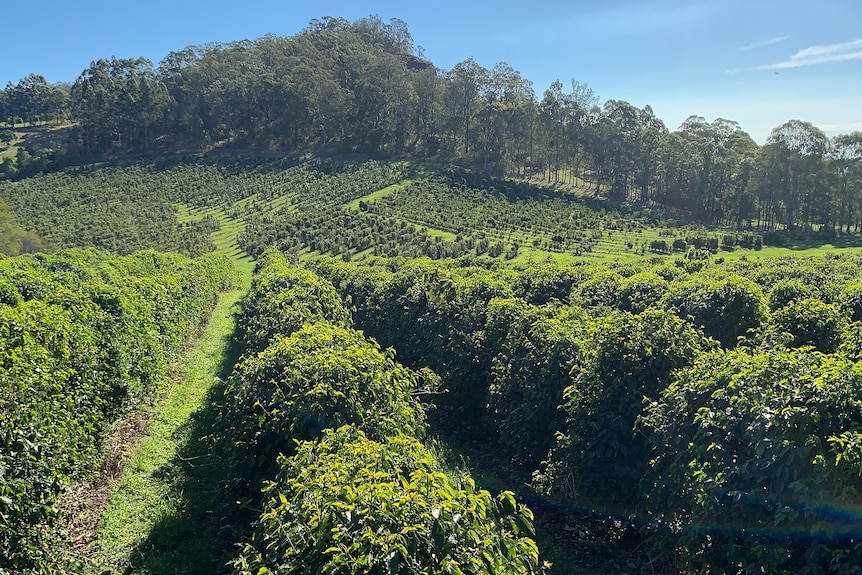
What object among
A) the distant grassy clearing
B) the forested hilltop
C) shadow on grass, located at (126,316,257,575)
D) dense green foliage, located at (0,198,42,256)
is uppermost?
the forested hilltop

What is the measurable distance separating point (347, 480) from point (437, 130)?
73.9 m

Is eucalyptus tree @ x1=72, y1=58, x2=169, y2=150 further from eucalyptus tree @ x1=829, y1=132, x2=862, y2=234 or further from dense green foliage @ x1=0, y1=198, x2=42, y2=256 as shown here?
eucalyptus tree @ x1=829, y1=132, x2=862, y2=234

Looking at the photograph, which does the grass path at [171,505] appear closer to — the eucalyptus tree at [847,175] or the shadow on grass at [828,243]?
the shadow on grass at [828,243]

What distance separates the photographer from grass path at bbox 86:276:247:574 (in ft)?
21.5

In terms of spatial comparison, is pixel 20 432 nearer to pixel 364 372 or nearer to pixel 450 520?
pixel 364 372

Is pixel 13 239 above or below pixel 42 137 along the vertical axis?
below

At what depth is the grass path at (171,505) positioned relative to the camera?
6.55 metres

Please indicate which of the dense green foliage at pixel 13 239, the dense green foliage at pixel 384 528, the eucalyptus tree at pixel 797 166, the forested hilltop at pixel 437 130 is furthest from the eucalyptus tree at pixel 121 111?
the dense green foliage at pixel 384 528

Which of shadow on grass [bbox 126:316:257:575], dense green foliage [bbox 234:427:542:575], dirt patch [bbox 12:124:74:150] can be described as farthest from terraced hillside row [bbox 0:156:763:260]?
dense green foliage [bbox 234:427:542:575]

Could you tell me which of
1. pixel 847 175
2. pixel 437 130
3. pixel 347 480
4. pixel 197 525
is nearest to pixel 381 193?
pixel 437 130

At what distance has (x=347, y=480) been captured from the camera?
152 inches

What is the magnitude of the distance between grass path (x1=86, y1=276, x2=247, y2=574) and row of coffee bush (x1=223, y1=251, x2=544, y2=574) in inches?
51.4

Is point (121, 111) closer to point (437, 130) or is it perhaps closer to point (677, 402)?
point (437, 130)

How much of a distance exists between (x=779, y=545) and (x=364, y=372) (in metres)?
4.31
